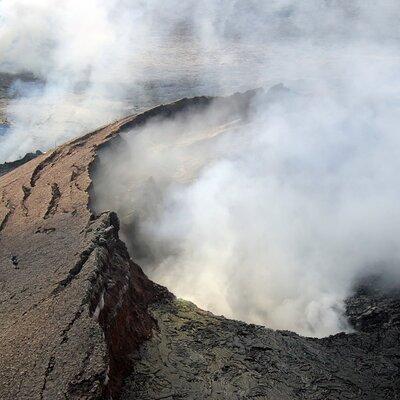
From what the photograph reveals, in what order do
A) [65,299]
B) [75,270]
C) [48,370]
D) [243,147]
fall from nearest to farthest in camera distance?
[48,370]
[65,299]
[75,270]
[243,147]

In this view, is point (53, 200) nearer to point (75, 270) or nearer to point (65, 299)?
point (75, 270)

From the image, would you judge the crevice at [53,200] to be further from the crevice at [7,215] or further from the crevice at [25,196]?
the crevice at [7,215]

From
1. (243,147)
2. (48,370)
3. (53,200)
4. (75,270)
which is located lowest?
(48,370)

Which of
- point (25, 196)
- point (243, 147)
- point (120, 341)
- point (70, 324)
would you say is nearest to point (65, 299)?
point (70, 324)

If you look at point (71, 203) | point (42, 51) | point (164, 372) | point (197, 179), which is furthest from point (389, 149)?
point (42, 51)

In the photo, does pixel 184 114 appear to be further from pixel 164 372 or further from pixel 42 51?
pixel 42 51
